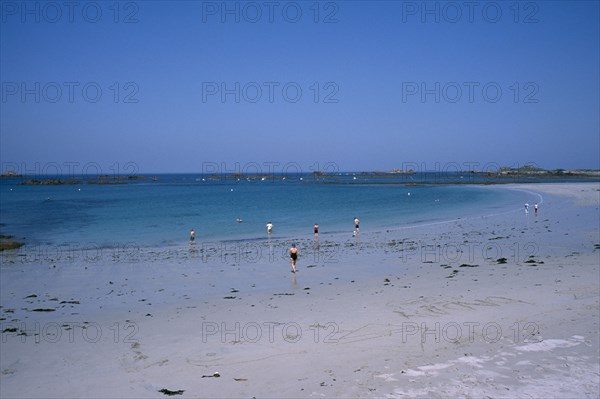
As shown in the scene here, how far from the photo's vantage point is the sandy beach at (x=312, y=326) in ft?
29.3

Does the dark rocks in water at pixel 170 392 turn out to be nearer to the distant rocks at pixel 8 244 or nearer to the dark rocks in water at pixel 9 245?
the distant rocks at pixel 8 244

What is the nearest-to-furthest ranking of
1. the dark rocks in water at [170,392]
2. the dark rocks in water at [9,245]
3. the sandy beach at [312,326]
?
1. the dark rocks in water at [170,392]
2. the sandy beach at [312,326]
3. the dark rocks in water at [9,245]

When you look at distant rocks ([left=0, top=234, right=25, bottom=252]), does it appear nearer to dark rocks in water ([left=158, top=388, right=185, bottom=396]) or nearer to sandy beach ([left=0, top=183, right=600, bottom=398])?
sandy beach ([left=0, top=183, right=600, bottom=398])

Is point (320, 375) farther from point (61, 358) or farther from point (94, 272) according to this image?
point (94, 272)

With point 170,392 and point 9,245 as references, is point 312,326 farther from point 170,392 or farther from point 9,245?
point 9,245

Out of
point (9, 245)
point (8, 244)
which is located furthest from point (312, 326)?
point (8, 244)

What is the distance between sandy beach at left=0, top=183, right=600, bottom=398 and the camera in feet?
29.3

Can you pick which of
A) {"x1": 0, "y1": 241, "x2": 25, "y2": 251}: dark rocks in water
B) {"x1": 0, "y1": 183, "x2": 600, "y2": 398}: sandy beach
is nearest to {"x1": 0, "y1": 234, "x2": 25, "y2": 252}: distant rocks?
{"x1": 0, "y1": 241, "x2": 25, "y2": 251}: dark rocks in water

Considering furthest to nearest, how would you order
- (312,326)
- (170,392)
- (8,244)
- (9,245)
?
(8,244)
(9,245)
(312,326)
(170,392)

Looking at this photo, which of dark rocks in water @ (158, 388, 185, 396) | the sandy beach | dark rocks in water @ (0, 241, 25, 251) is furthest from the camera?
dark rocks in water @ (0, 241, 25, 251)

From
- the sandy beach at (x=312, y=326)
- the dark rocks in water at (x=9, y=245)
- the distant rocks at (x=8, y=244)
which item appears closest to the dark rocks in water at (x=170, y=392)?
the sandy beach at (x=312, y=326)

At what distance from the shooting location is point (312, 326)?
12516mm

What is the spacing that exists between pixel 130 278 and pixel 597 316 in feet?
59.0

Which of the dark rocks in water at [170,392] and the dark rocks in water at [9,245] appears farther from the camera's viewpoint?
the dark rocks in water at [9,245]
